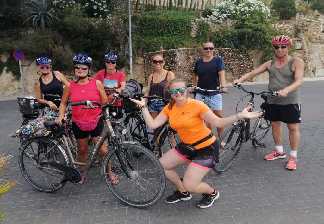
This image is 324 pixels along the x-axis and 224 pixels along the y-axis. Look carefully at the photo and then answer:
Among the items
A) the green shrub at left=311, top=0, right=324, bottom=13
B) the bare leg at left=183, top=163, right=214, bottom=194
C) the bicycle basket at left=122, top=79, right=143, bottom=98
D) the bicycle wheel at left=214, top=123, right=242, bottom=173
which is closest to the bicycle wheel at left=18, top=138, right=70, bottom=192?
the bicycle basket at left=122, top=79, right=143, bottom=98

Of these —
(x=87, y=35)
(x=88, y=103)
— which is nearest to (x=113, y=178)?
(x=88, y=103)

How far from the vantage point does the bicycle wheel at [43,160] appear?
5168 mm

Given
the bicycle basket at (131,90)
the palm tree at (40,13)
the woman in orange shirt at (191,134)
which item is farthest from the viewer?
the palm tree at (40,13)

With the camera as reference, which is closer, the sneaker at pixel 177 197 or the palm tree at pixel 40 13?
the sneaker at pixel 177 197

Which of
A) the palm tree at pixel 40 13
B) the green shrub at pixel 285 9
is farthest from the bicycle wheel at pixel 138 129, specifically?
the green shrub at pixel 285 9

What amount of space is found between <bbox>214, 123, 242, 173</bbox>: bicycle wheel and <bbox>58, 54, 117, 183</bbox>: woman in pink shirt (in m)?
1.65

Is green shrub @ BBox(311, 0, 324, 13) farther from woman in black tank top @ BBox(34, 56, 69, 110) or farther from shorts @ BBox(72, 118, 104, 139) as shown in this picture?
shorts @ BBox(72, 118, 104, 139)

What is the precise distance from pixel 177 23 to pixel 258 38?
269 cm

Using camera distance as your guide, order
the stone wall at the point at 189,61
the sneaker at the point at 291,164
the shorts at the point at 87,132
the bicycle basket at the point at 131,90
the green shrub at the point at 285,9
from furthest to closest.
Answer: the green shrub at the point at 285,9 < the stone wall at the point at 189,61 < the sneaker at the point at 291,164 < the shorts at the point at 87,132 < the bicycle basket at the point at 131,90

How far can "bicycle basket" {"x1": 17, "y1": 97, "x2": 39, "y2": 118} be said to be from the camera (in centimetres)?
586

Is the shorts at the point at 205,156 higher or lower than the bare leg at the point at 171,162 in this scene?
higher

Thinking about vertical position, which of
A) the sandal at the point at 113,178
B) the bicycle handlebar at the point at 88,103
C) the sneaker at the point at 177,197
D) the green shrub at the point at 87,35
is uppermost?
the green shrub at the point at 87,35

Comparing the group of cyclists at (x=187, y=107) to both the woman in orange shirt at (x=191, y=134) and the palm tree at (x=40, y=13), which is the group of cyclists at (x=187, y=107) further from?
the palm tree at (x=40, y=13)

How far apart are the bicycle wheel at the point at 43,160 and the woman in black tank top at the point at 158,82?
1587 millimetres
